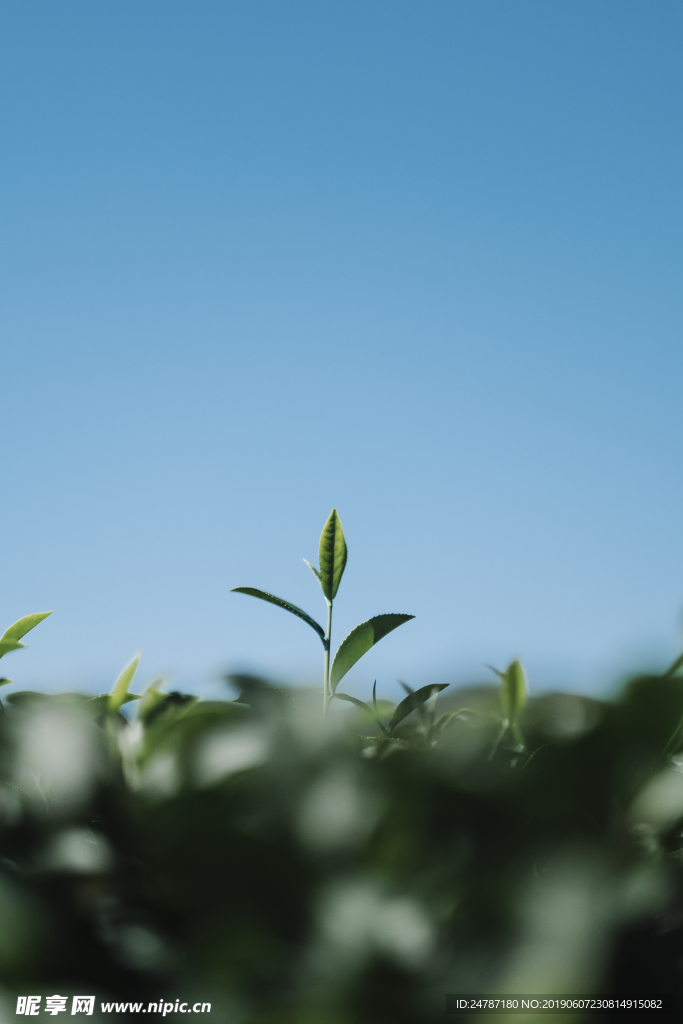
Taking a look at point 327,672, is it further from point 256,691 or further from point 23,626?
point 23,626

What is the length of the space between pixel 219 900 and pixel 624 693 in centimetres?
17

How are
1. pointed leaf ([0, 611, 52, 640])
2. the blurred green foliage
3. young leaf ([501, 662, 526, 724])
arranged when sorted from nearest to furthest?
the blurred green foliage, young leaf ([501, 662, 526, 724]), pointed leaf ([0, 611, 52, 640])

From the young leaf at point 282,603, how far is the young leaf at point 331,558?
21 millimetres

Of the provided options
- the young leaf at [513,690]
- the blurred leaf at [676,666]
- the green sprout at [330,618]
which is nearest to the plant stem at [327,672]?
the green sprout at [330,618]

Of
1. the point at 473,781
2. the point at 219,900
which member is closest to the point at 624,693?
the point at 473,781

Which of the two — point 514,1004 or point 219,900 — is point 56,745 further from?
point 514,1004

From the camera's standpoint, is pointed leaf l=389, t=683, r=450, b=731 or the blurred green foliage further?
pointed leaf l=389, t=683, r=450, b=731

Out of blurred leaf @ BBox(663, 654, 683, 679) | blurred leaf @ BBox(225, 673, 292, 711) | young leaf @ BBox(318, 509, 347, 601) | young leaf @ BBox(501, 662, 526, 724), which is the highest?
young leaf @ BBox(318, 509, 347, 601)

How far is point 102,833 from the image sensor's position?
13.5 inches

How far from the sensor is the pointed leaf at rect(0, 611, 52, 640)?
1.81ft

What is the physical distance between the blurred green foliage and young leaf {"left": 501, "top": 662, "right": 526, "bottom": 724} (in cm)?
6

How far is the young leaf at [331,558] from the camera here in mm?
517

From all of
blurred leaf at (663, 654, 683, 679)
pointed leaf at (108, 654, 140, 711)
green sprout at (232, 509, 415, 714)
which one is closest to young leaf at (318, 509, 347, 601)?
green sprout at (232, 509, 415, 714)

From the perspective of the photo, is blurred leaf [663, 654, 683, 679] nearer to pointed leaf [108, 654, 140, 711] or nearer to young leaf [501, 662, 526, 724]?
young leaf [501, 662, 526, 724]
